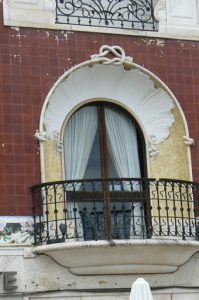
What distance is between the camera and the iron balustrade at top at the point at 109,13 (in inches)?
733

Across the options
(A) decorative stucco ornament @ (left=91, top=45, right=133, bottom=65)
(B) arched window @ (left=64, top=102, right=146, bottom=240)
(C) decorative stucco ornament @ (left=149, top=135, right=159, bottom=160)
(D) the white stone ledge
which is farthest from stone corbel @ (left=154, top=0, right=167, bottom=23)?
(D) the white stone ledge

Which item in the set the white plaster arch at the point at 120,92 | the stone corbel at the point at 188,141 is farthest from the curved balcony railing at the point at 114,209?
the white plaster arch at the point at 120,92

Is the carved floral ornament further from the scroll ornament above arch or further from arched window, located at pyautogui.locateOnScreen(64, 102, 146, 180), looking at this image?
arched window, located at pyautogui.locateOnScreen(64, 102, 146, 180)

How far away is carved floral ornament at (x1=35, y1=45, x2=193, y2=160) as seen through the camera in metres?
17.9

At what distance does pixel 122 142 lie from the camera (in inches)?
728

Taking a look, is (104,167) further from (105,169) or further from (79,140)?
(79,140)

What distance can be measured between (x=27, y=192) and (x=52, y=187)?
46cm

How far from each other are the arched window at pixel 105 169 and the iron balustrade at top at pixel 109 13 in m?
1.67

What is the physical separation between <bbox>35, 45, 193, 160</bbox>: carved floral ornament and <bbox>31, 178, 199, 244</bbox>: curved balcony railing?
0.89 meters

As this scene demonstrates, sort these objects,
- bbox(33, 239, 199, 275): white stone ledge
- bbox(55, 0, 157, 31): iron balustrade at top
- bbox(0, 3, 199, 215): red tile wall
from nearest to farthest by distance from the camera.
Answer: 1. bbox(33, 239, 199, 275): white stone ledge
2. bbox(0, 3, 199, 215): red tile wall
3. bbox(55, 0, 157, 31): iron balustrade at top

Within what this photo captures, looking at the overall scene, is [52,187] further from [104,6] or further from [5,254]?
[104,6]

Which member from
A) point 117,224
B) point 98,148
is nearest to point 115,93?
point 98,148

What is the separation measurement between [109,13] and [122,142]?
8.52 feet

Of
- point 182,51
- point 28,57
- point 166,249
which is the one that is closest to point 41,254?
point 166,249
